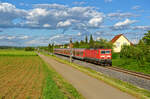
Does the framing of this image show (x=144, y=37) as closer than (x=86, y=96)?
No

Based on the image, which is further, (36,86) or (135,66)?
(135,66)

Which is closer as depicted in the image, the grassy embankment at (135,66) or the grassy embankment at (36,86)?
the grassy embankment at (36,86)

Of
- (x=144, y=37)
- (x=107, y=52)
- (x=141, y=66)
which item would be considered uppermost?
(x=144, y=37)

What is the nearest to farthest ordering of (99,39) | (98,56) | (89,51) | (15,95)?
1. (15,95)
2. (98,56)
3. (89,51)
4. (99,39)

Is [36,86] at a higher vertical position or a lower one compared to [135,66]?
higher

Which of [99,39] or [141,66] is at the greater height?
[99,39]

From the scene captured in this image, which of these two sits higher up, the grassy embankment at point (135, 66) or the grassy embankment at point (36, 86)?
the grassy embankment at point (36, 86)

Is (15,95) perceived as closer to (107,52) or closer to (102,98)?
(102,98)

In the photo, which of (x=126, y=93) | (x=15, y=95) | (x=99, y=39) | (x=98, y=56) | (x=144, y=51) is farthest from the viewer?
(x=99, y=39)

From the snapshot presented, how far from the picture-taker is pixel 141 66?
97.9 ft

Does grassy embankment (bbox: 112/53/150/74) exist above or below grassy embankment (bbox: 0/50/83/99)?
below

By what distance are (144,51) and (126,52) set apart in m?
11.1

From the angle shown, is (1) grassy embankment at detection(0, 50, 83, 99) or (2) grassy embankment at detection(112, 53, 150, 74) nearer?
(1) grassy embankment at detection(0, 50, 83, 99)

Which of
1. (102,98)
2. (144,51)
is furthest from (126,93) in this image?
(144,51)
